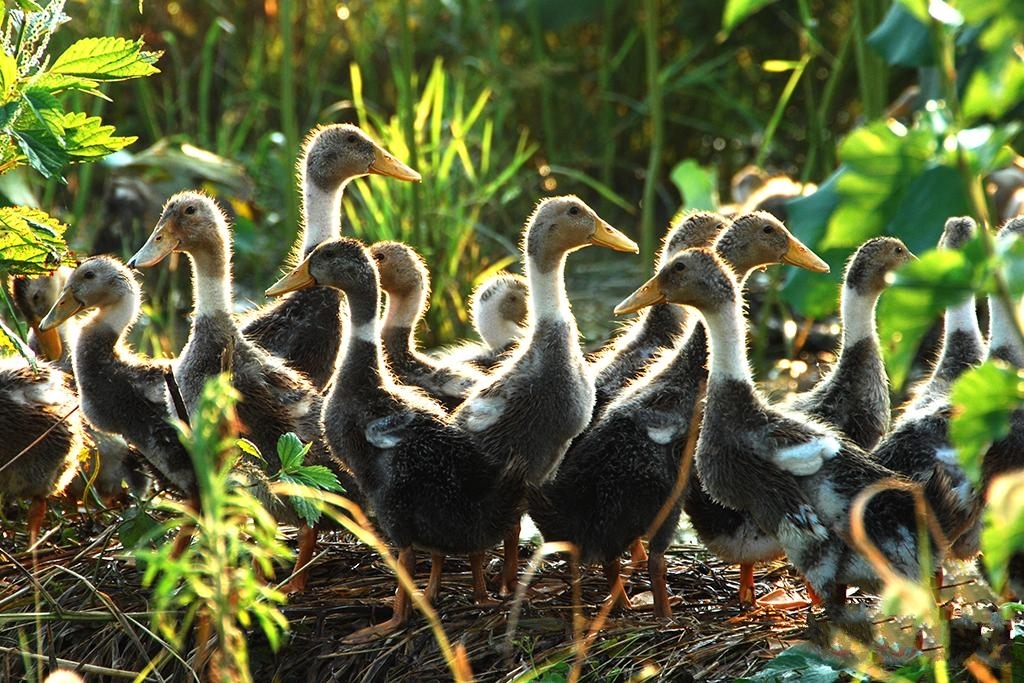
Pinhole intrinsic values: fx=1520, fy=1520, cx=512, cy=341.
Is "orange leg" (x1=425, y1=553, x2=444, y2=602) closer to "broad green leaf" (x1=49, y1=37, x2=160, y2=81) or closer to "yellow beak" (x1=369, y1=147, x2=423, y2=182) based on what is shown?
"broad green leaf" (x1=49, y1=37, x2=160, y2=81)

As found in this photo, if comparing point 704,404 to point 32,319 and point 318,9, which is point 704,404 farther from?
point 318,9

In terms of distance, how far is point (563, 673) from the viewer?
370 centimetres

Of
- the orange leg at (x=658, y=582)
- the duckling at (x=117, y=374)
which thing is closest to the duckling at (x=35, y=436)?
the duckling at (x=117, y=374)

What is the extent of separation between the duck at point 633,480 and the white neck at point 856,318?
44cm

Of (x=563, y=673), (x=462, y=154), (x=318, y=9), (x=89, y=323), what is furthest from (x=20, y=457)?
(x=318, y=9)

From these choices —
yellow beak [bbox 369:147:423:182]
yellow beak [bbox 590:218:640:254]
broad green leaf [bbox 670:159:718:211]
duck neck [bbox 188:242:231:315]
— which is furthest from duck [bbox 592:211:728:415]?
broad green leaf [bbox 670:159:718:211]

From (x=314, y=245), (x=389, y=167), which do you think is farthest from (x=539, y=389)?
(x=389, y=167)

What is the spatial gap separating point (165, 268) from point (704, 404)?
3.31 metres

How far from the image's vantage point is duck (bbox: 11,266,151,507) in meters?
4.79

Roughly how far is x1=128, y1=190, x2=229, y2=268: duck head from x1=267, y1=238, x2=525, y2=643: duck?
0.78 metres

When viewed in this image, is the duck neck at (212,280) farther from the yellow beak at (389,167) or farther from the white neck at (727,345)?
the white neck at (727,345)

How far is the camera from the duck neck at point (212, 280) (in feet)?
14.9

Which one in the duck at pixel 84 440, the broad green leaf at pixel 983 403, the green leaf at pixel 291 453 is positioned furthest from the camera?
the duck at pixel 84 440

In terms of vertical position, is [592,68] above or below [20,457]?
above
